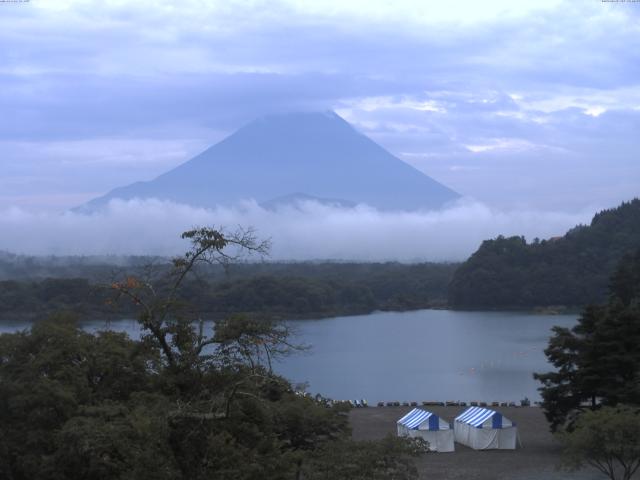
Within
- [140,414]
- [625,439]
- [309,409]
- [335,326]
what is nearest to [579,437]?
[625,439]

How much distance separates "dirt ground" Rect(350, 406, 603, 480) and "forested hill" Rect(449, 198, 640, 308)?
1393 inches

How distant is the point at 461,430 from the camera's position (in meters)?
13.4

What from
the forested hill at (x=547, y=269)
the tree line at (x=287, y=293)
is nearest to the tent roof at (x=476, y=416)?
the tree line at (x=287, y=293)

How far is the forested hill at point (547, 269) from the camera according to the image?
164 feet

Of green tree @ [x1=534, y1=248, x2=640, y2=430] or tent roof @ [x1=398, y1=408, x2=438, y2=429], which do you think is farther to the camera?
tent roof @ [x1=398, y1=408, x2=438, y2=429]

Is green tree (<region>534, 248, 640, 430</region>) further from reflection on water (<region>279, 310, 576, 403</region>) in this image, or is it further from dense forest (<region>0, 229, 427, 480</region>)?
reflection on water (<region>279, 310, 576, 403</region>)

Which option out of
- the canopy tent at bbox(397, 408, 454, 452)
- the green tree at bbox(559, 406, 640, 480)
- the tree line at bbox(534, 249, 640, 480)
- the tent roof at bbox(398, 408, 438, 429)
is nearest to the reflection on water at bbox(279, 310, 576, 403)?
the tent roof at bbox(398, 408, 438, 429)

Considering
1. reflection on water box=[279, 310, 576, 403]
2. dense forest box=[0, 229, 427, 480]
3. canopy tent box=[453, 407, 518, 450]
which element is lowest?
reflection on water box=[279, 310, 576, 403]

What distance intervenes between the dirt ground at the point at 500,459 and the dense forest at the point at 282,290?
312 inches

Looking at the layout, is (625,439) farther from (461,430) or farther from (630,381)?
(461,430)

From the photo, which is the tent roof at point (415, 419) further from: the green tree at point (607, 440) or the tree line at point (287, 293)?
the tree line at point (287, 293)

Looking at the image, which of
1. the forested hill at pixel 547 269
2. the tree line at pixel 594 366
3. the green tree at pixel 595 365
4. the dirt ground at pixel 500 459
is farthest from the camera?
the forested hill at pixel 547 269

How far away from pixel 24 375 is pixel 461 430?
778 centimetres

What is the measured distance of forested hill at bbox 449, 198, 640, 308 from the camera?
49969 mm
